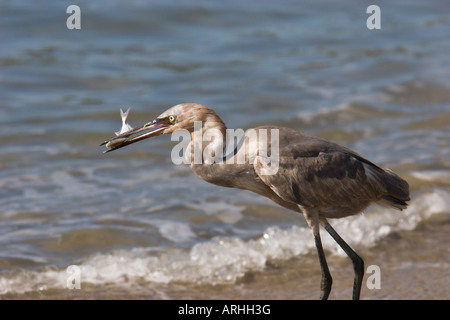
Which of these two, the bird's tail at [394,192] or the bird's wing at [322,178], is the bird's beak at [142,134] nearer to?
the bird's wing at [322,178]

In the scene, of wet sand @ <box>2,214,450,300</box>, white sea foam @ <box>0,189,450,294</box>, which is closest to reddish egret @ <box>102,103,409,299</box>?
wet sand @ <box>2,214,450,300</box>

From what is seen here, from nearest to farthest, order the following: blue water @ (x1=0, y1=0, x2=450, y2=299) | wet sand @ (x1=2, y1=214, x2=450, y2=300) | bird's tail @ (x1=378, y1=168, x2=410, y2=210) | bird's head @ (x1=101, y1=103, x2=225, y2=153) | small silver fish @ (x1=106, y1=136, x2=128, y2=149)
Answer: bird's head @ (x1=101, y1=103, x2=225, y2=153), small silver fish @ (x1=106, y1=136, x2=128, y2=149), bird's tail @ (x1=378, y1=168, x2=410, y2=210), wet sand @ (x1=2, y1=214, x2=450, y2=300), blue water @ (x1=0, y1=0, x2=450, y2=299)

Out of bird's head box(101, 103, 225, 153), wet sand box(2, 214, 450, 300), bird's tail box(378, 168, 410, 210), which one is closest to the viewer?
bird's head box(101, 103, 225, 153)

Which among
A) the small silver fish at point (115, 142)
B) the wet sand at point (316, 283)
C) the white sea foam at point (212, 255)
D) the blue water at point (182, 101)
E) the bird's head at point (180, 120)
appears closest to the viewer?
the bird's head at point (180, 120)

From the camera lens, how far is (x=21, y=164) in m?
8.80

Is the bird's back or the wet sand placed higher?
the bird's back

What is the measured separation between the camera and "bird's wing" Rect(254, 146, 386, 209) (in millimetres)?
5047

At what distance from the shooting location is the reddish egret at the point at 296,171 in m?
5.00

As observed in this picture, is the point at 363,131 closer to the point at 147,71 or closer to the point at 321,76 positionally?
the point at 321,76

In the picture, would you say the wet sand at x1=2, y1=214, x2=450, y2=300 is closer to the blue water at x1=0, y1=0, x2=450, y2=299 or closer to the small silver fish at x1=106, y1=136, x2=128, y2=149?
the blue water at x1=0, y1=0, x2=450, y2=299

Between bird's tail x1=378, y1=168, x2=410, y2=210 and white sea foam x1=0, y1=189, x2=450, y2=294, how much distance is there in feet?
4.63

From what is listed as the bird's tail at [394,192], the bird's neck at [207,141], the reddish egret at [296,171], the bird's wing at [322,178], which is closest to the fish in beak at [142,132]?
the reddish egret at [296,171]

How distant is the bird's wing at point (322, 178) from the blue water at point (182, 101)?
57.6 inches

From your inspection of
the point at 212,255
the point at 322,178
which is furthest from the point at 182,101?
the point at 322,178
